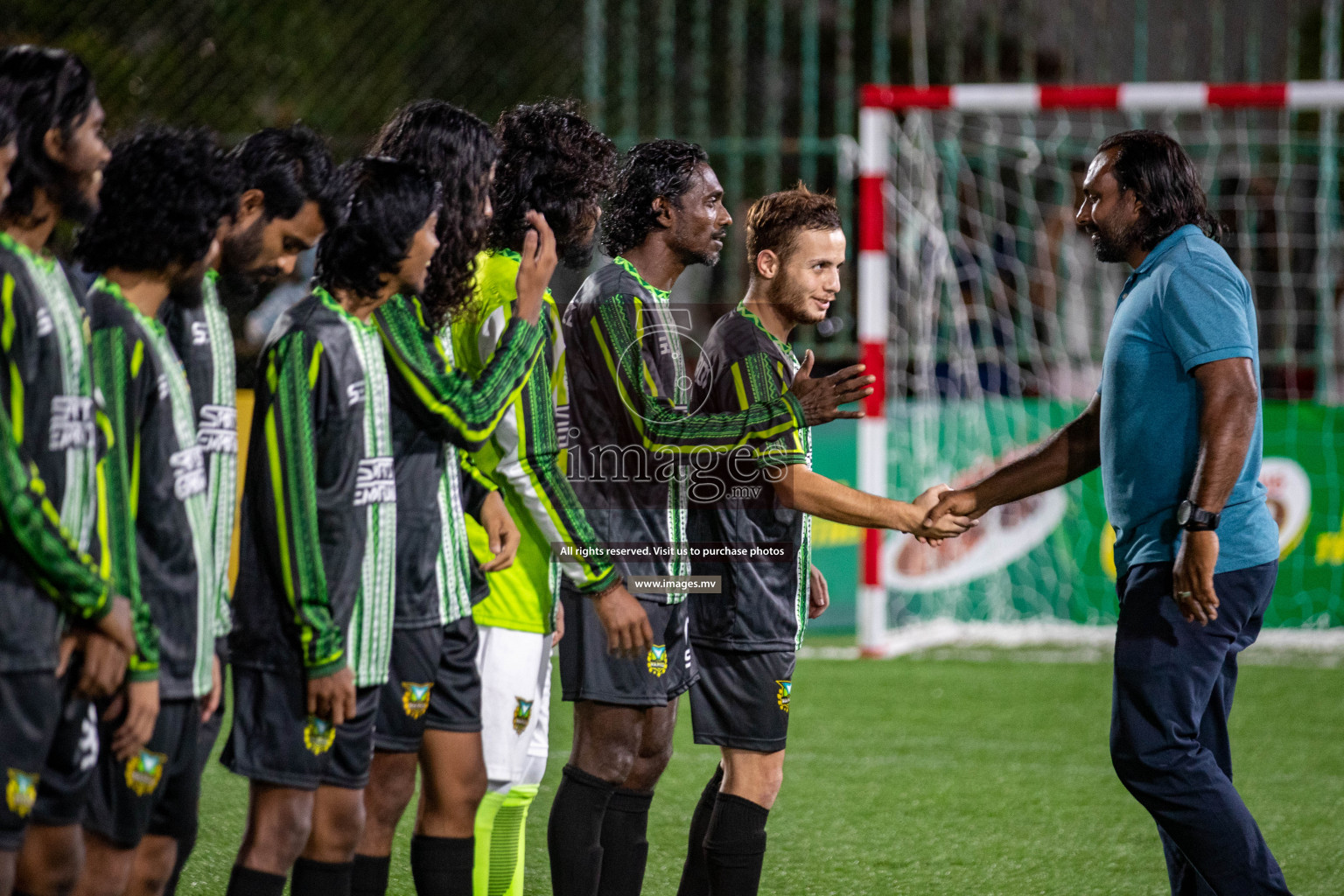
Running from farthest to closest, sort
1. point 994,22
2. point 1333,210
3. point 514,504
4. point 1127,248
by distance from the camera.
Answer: point 994,22 → point 1333,210 → point 1127,248 → point 514,504

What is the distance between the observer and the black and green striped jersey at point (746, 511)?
3.14 metres

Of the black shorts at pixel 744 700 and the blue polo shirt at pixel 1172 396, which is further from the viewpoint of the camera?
the black shorts at pixel 744 700

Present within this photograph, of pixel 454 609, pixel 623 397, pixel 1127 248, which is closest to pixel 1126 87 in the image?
pixel 1127 248

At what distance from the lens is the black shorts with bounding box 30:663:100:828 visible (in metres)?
2.14

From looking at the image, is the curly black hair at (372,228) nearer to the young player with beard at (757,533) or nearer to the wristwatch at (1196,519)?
the young player with beard at (757,533)

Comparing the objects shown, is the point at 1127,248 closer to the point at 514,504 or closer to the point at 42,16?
the point at 514,504

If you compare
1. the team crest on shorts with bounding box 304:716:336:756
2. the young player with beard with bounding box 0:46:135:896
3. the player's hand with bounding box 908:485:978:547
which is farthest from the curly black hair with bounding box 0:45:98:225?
the player's hand with bounding box 908:485:978:547

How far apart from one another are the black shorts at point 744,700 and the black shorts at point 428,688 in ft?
1.80

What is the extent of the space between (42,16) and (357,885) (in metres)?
8.64

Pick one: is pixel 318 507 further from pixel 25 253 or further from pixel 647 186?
pixel 647 186

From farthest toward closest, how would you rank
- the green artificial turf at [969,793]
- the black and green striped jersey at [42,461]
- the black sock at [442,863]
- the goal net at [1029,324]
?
1. the goal net at [1029,324]
2. the green artificial turf at [969,793]
3. the black sock at [442,863]
4. the black and green striped jersey at [42,461]

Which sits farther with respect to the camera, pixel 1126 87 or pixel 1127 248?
pixel 1126 87

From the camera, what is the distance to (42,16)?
32.0ft

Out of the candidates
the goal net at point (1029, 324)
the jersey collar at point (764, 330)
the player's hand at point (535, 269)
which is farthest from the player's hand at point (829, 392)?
the goal net at point (1029, 324)
